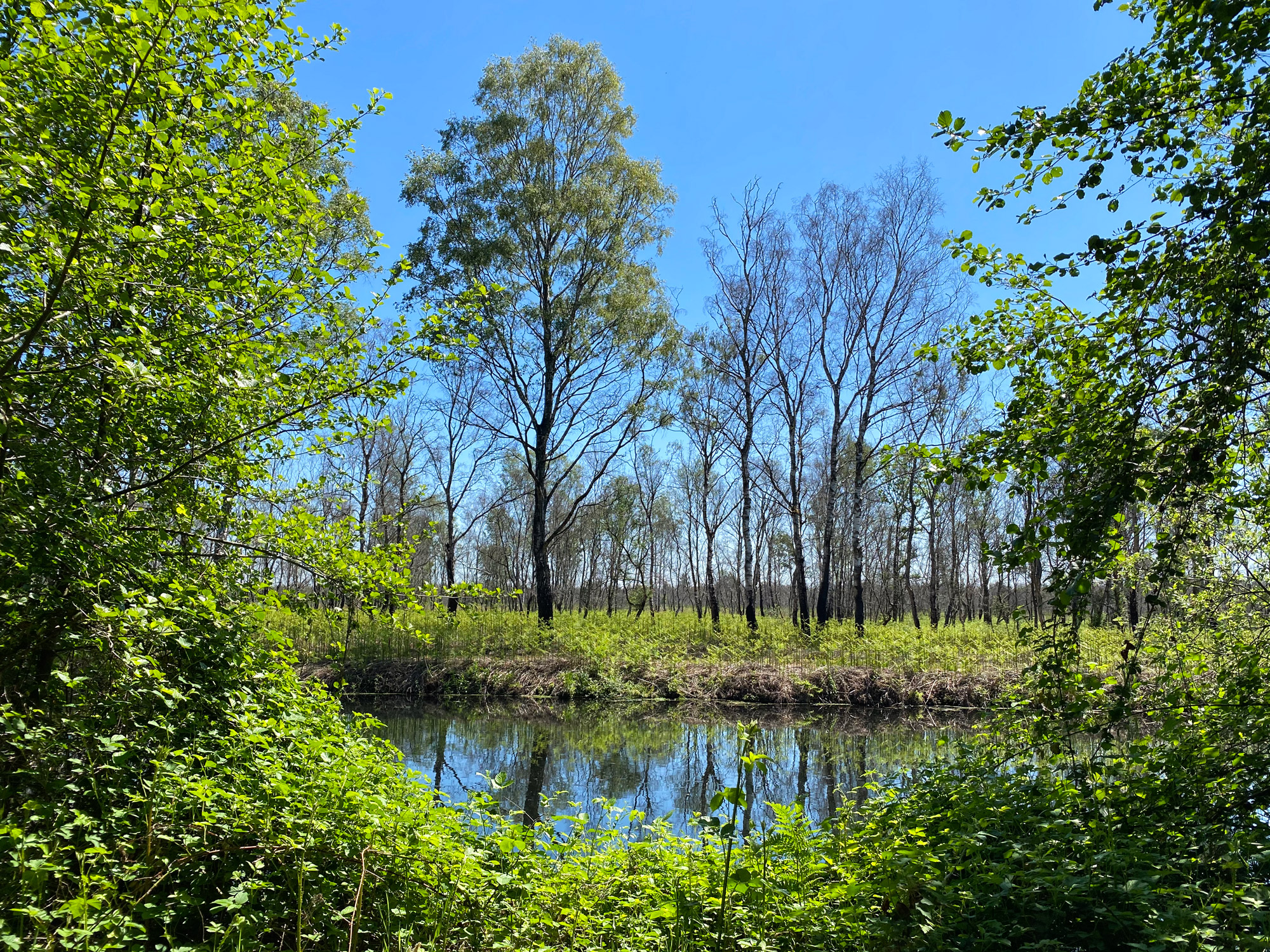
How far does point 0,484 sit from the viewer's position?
2.95 m

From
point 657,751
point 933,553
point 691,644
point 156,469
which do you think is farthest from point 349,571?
point 933,553

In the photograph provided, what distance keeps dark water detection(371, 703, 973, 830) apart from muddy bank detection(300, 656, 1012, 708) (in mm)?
565

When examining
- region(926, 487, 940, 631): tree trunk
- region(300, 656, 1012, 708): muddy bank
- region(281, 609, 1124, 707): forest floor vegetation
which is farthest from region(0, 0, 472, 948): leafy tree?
region(926, 487, 940, 631): tree trunk

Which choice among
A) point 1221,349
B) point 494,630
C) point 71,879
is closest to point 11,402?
point 71,879

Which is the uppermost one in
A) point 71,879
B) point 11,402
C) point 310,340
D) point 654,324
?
point 654,324

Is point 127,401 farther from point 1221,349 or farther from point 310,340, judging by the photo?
point 1221,349

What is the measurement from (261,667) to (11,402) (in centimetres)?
209

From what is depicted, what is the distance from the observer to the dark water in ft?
26.7

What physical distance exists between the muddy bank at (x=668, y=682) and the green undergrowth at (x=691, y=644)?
32 cm

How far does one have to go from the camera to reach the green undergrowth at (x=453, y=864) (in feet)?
8.72

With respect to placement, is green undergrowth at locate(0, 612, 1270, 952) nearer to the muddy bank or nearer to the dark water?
the dark water

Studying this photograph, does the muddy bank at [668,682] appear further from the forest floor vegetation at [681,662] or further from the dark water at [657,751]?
the dark water at [657,751]

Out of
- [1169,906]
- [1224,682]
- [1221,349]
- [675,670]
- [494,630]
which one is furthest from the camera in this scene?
[494,630]

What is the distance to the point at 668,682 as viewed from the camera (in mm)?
15469
